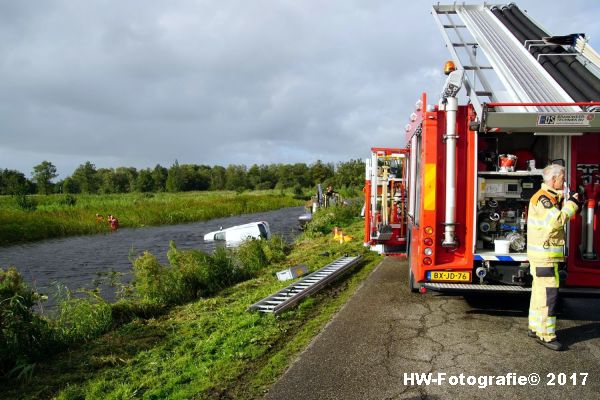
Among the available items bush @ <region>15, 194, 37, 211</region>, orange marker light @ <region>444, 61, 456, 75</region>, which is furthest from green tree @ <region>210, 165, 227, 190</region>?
orange marker light @ <region>444, 61, 456, 75</region>

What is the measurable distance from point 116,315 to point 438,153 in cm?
579

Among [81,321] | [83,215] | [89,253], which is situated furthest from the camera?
[83,215]

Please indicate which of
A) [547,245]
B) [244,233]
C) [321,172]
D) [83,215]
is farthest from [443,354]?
[321,172]

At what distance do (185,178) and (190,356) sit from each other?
296 ft

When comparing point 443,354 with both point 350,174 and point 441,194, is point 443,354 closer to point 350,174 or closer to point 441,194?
point 441,194

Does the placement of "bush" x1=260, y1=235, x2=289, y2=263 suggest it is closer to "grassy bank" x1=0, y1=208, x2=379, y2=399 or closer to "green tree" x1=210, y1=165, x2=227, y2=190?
"grassy bank" x1=0, y1=208, x2=379, y2=399

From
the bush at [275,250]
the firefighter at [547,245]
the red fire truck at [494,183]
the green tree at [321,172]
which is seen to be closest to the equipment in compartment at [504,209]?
the red fire truck at [494,183]

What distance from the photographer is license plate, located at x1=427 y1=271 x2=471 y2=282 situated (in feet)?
19.2

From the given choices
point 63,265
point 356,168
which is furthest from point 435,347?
point 356,168

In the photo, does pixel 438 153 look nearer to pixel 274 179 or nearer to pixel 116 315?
pixel 116 315

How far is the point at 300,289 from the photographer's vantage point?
7789 mm

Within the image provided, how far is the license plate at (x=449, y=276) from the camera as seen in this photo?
584 cm

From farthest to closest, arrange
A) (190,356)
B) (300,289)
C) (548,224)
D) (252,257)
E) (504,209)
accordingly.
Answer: (252,257), (300,289), (504,209), (190,356), (548,224)

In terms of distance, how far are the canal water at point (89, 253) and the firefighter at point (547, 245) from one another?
8.57 m
